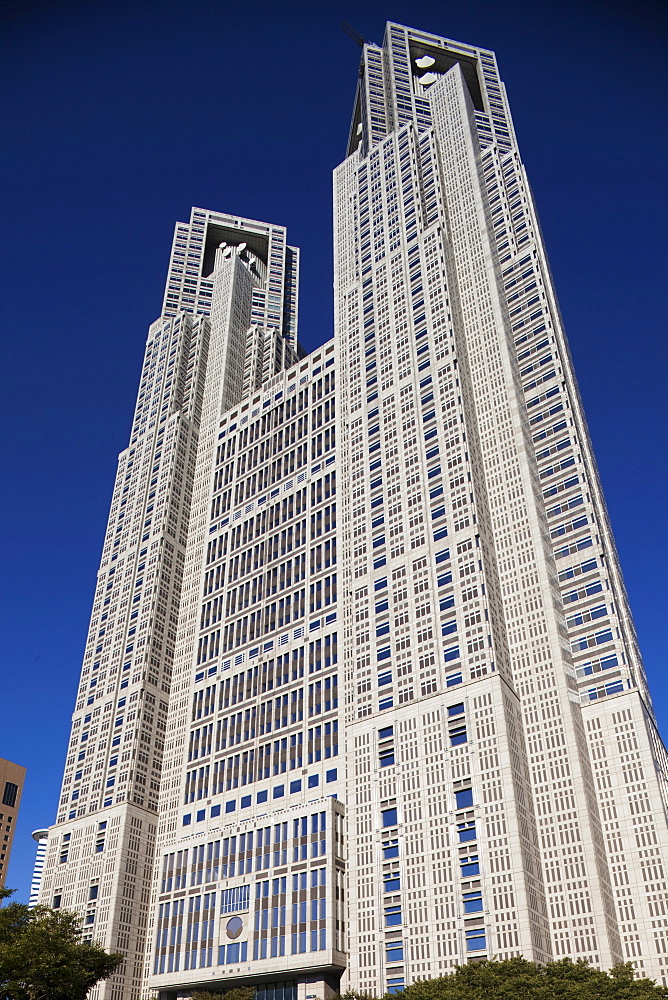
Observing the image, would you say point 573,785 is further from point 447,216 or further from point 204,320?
point 204,320

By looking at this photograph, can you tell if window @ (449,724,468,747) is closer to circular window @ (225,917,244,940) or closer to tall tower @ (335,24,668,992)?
tall tower @ (335,24,668,992)

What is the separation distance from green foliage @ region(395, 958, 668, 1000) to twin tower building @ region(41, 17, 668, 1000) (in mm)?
10426

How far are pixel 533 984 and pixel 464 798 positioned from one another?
25204 millimetres

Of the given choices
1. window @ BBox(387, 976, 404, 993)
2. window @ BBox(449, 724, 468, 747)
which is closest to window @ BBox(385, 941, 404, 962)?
window @ BBox(387, 976, 404, 993)

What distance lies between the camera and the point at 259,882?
9950cm

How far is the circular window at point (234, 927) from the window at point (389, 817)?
69.6 ft

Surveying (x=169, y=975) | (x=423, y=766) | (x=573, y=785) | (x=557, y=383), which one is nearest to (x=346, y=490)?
(x=557, y=383)

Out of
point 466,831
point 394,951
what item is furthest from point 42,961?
point 466,831

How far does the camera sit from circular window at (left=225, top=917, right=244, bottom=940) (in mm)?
98188

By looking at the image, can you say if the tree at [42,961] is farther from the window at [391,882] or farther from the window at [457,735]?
the window at [457,735]

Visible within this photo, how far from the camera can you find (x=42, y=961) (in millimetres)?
69438

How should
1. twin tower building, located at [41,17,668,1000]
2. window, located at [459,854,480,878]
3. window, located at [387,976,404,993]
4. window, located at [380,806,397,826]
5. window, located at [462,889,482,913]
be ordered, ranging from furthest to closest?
window, located at [380,806,397,826] < twin tower building, located at [41,17,668,1000] < window, located at [459,854,480,878] < window, located at [387,976,404,993] < window, located at [462,889,482,913]

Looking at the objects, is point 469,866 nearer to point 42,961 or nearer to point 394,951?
point 394,951

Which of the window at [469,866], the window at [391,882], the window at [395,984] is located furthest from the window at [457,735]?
the window at [395,984]
